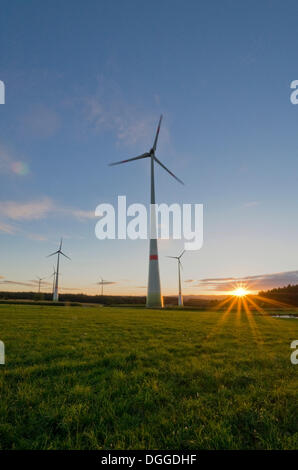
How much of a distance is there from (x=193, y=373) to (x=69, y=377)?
10.3 feet

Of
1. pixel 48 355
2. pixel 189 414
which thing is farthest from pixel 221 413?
pixel 48 355

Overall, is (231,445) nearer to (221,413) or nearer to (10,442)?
(221,413)

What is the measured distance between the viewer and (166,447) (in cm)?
326

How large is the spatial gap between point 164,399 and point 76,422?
5.70 feet

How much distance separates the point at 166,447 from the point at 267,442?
4.79 ft

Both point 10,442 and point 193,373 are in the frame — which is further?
point 193,373

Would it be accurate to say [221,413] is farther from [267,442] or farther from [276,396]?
[276,396]
